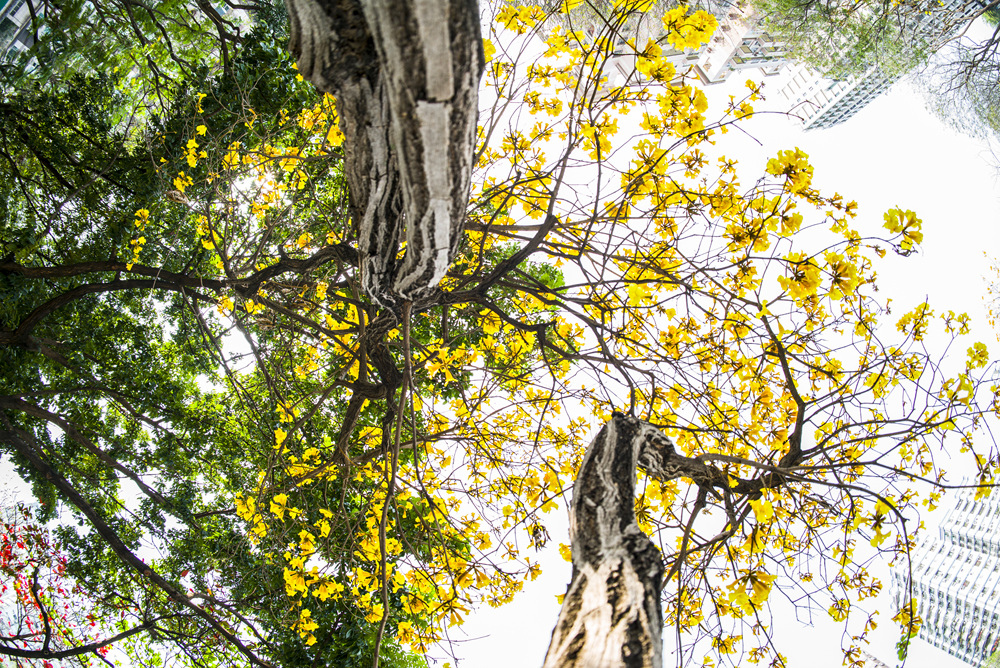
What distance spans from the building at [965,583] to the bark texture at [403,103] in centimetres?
869

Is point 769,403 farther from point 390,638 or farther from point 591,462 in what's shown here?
point 390,638

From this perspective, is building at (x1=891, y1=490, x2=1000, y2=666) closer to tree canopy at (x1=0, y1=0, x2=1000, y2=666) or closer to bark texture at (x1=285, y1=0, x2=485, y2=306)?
tree canopy at (x1=0, y1=0, x2=1000, y2=666)

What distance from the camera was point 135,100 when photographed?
14.9ft

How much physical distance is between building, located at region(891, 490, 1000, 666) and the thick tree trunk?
8000 millimetres

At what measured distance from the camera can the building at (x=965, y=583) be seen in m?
7.54

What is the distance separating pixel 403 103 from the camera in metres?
0.93

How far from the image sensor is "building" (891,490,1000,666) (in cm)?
754

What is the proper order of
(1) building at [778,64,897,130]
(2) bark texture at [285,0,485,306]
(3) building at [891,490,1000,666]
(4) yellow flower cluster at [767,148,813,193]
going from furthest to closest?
(3) building at [891,490,1000,666] → (1) building at [778,64,897,130] → (4) yellow flower cluster at [767,148,813,193] → (2) bark texture at [285,0,485,306]

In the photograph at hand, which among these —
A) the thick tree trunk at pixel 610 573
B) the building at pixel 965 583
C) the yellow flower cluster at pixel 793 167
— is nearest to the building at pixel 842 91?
the yellow flower cluster at pixel 793 167

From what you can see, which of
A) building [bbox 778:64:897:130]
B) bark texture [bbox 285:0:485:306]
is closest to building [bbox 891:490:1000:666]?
building [bbox 778:64:897:130]

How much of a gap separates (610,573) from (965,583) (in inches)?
489

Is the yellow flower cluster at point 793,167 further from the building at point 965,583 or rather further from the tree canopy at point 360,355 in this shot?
the building at point 965,583

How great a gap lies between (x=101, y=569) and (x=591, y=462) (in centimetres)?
475

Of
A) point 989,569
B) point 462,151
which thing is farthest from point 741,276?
point 989,569
